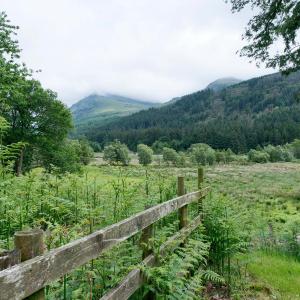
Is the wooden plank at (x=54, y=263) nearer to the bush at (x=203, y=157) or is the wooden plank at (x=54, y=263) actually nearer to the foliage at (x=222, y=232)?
the foliage at (x=222, y=232)

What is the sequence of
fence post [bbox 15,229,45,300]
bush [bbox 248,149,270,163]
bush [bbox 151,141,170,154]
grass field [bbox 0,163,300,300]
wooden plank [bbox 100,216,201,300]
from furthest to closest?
bush [bbox 151,141,170,154] < bush [bbox 248,149,270,163] < grass field [bbox 0,163,300,300] < wooden plank [bbox 100,216,201,300] < fence post [bbox 15,229,45,300]

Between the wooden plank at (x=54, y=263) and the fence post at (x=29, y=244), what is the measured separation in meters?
0.04

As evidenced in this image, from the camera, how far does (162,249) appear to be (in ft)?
17.2

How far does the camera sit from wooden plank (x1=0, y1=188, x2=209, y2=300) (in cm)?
220

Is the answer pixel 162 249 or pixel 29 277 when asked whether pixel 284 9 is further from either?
pixel 29 277

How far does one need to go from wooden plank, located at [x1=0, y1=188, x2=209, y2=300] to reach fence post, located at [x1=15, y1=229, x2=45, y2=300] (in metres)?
0.04

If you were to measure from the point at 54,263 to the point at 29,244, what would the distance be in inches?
11.5

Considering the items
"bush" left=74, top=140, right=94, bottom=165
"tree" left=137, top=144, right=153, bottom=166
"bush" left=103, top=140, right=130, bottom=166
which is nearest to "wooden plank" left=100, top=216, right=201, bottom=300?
"bush" left=103, top=140, right=130, bottom=166

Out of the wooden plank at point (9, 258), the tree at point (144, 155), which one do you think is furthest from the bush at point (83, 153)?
the wooden plank at point (9, 258)

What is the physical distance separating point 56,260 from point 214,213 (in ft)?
18.8

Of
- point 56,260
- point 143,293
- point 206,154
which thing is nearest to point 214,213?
point 143,293

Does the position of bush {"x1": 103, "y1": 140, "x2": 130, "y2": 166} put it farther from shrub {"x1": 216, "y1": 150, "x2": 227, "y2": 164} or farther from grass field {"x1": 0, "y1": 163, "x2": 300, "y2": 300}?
shrub {"x1": 216, "y1": 150, "x2": 227, "y2": 164}

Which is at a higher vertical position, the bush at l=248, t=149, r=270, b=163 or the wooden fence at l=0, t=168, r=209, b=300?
the bush at l=248, t=149, r=270, b=163

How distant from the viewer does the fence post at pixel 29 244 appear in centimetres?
238
